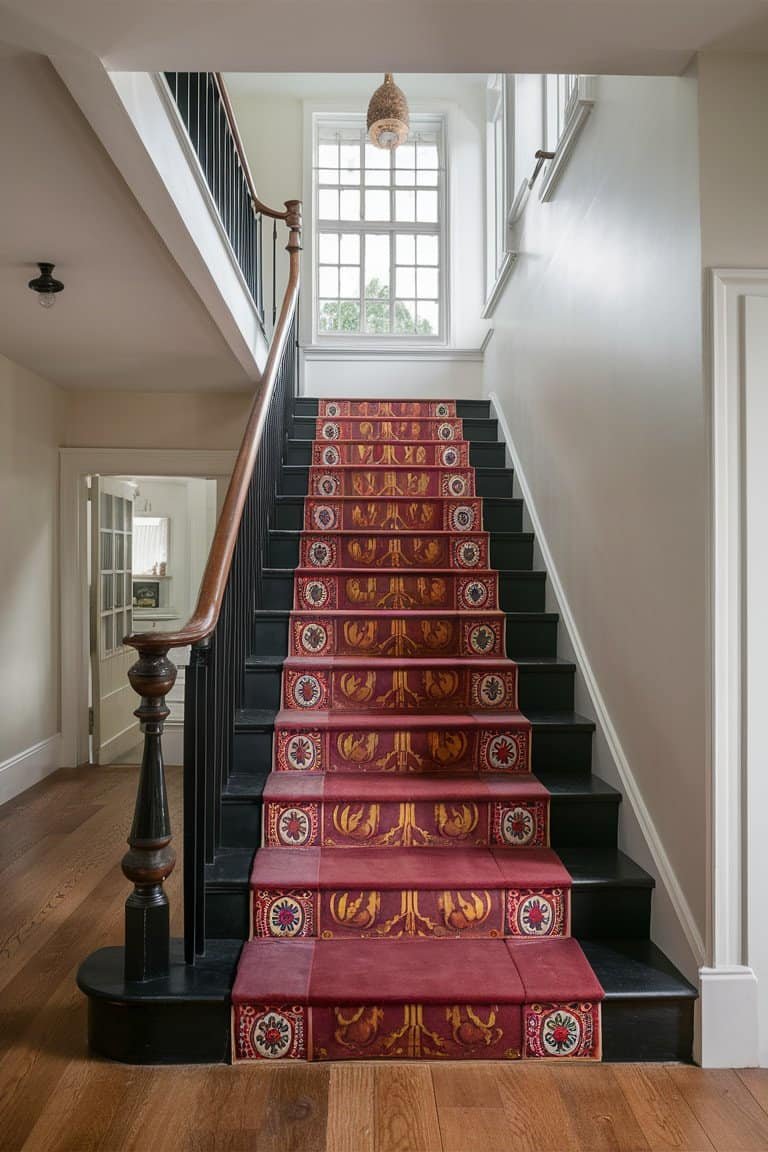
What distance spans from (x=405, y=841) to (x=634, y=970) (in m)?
0.71

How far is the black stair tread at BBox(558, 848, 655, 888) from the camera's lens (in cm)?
225

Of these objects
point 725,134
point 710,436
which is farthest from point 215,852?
point 725,134

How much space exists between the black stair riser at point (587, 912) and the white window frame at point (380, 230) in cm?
448

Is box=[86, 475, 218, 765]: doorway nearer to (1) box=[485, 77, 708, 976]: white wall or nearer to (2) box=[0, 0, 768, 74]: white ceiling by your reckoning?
(1) box=[485, 77, 708, 976]: white wall

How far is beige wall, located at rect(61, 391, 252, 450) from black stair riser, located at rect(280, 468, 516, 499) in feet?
3.38

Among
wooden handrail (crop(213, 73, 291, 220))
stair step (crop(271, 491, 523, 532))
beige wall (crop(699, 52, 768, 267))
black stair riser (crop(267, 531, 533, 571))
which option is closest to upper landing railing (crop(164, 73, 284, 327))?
wooden handrail (crop(213, 73, 291, 220))


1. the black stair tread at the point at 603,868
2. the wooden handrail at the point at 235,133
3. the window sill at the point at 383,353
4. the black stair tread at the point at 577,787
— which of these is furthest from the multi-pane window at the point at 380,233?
the black stair tread at the point at 603,868

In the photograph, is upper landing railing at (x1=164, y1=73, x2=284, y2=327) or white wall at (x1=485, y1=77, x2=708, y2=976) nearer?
white wall at (x1=485, y1=77, x2=708, y2=976)

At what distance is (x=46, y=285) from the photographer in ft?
10.4

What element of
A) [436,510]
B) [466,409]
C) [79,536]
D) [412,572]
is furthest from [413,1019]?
[79,536]

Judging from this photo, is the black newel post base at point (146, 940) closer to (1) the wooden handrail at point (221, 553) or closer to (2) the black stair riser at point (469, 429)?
(1) the wooden handrail at point (221, 553)

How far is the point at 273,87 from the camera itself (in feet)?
20.0

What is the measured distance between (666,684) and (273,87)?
563cm

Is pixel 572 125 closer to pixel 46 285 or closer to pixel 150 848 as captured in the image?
pixel 46 285
